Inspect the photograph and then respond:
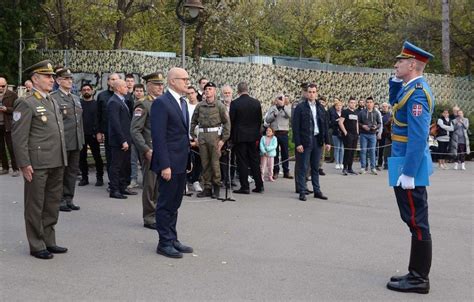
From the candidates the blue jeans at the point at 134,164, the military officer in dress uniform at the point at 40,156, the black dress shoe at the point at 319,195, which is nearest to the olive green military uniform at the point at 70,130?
the military officer in dress uniform at the point at 40,156

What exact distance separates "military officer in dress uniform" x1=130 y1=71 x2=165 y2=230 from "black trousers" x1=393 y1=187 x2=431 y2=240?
3.48 metres

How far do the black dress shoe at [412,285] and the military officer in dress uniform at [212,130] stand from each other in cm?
569

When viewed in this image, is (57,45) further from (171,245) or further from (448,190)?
(171,245)

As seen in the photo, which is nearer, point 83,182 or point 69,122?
point 69,122

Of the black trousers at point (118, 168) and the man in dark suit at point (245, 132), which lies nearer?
the black trousers at point (118, 168)

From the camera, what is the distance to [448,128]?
1847cm

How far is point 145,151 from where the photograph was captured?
885 cm

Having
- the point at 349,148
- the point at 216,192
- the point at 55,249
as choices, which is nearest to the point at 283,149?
the point at 349,148

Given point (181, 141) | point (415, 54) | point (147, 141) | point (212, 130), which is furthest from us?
point (212, 130)

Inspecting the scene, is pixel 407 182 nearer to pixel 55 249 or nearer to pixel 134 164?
pixel 55 249

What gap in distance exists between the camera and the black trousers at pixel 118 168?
11.2 metres

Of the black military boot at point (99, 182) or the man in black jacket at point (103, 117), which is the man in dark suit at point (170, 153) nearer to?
the man in black jacket at point (103, 117)

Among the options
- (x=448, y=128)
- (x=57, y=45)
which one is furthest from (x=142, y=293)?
(x=57, y=45)

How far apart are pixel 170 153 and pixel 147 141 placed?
2.35 meters
